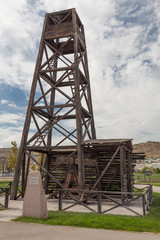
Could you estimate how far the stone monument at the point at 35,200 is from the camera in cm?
821

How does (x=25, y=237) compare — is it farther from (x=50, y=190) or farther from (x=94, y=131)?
(x=94, y=131)

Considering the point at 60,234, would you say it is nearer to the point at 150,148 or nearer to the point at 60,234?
the point at 60,234

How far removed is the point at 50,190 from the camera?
16594 millimetres

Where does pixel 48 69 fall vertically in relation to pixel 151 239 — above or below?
above

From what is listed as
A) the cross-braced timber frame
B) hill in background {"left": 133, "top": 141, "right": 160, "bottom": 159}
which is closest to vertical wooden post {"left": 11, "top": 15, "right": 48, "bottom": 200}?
the cross-braced timber frame

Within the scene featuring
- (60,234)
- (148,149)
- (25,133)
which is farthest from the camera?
(148,149)

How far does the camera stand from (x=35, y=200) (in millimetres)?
8398

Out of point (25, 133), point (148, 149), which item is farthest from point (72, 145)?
point (148, 149)

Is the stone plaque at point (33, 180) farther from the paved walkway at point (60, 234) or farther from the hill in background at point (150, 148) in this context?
the hill in background at point (150, 148)

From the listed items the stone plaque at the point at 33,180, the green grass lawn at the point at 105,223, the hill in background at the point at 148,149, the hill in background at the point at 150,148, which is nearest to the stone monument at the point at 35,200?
the stone plaque at the point at 33,180

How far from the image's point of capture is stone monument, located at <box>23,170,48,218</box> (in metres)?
8.21

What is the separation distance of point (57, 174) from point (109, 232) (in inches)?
419

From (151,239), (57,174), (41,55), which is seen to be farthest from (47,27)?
(151,239)

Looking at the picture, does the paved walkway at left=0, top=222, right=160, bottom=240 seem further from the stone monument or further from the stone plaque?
the stone plaque
